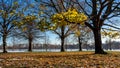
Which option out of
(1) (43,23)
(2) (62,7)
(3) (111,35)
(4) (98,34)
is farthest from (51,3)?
(3) (111,35)

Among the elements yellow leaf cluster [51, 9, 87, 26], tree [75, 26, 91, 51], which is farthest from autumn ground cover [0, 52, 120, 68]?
tree [75, 26, 91, 51]

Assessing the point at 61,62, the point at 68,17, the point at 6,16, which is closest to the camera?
the point at 61,62

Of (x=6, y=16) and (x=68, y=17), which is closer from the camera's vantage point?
(x=68, y=17)

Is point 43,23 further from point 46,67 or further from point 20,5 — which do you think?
point 20,5

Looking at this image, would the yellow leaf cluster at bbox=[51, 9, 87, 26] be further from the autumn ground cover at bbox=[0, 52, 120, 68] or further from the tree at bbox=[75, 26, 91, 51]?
the tree at bbox=[75, 26, 91, 51]

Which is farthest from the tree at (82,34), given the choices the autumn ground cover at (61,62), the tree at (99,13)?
the autumn ground cover at (61,62)

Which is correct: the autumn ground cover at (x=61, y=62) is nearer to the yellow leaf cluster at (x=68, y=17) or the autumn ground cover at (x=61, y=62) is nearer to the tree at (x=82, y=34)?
the yellow leaf cluster at (x=68, y=17)

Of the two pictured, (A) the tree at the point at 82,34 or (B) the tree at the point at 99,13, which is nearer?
(B) the tree at the point at 99,13

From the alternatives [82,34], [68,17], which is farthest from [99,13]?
[82,34]

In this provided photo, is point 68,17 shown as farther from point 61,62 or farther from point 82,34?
point 82,34

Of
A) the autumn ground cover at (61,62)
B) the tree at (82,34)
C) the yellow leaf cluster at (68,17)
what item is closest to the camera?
the autumn ground cover at (61,62)

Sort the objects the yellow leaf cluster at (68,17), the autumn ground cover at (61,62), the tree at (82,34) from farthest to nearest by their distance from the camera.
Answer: the tree at (82,34) → the yellow leaf cluster at (68,17) → the autumn ground cover at (61,62)

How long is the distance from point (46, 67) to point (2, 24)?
114ft

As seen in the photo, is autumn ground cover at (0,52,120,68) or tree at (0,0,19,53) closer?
autumn ground cover at (0,52,120,68)
